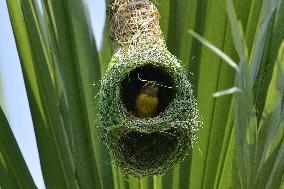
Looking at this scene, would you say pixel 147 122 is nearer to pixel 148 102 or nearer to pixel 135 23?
pixel 148 102

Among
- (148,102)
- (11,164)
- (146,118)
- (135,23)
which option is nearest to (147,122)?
(146,118)

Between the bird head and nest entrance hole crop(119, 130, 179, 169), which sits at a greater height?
the bird head

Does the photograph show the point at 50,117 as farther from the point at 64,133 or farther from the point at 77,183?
the point at 77,183

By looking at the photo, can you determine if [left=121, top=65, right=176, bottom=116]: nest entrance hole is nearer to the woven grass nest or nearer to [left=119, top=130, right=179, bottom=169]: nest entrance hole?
the woven grass nest

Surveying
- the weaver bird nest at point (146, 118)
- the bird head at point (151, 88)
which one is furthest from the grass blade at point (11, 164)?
the bird head at point (151, 88)

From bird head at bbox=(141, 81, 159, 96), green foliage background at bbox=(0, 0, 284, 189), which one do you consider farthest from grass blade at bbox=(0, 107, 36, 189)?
bird head at bbox=(141, 81, 159, 96)

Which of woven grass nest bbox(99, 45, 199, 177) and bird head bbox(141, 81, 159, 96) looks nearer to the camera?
woven grass nest bbox(99, 45, 199, 177)

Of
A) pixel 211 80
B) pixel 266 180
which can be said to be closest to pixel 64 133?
pixel 211 80
